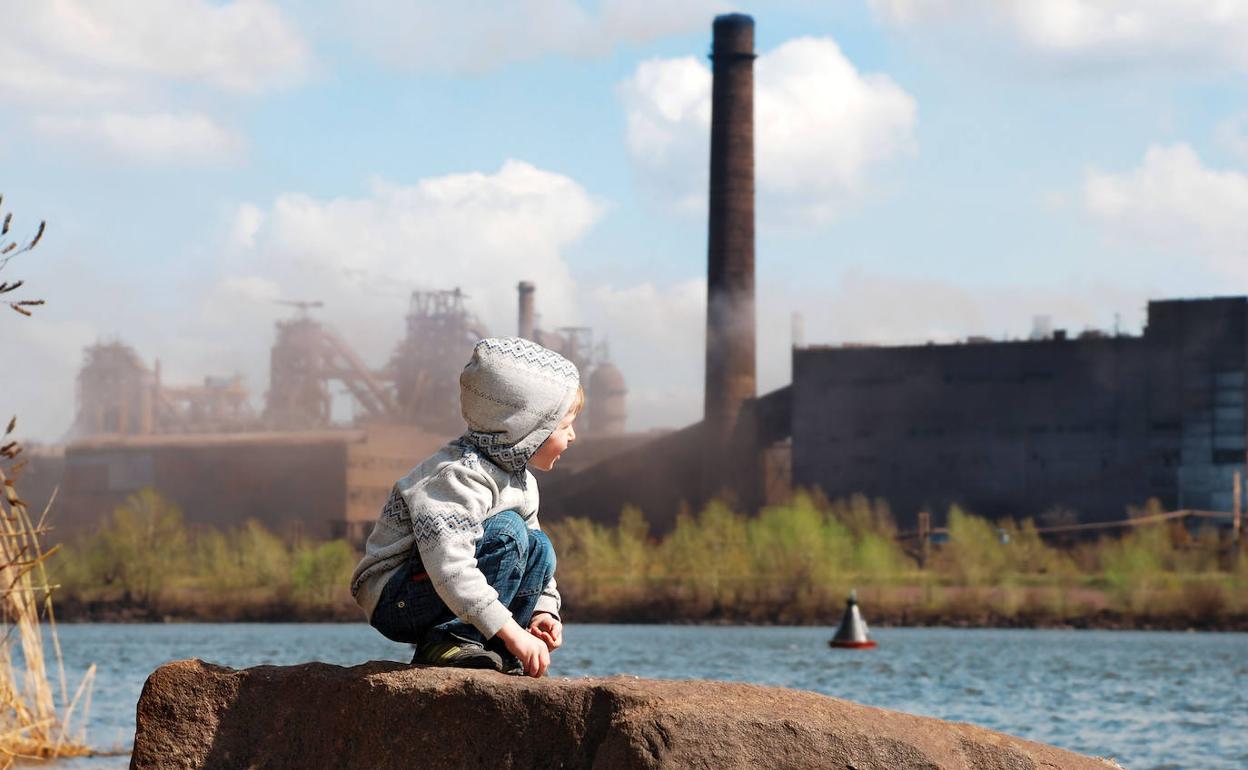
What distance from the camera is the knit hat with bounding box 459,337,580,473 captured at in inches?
146

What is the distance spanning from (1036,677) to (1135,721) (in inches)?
295

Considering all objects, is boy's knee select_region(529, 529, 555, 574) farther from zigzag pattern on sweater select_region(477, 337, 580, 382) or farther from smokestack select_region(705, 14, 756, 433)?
smokestack select_region(705, 14, 756, 433)

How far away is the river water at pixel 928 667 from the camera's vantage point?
Answer: 17.2m

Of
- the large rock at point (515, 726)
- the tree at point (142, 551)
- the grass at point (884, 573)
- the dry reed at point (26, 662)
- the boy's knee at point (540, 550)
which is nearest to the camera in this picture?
the large rock at point (515, 726)

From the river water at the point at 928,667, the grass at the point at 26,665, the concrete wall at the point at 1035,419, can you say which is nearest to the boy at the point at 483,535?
the grass at the point at 26,665

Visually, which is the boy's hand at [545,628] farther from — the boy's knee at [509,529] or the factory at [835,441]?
the factory at [835,441]

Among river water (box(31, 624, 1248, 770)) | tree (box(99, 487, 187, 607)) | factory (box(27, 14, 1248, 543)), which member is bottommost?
river water (box(31, 624, 1248, 770))

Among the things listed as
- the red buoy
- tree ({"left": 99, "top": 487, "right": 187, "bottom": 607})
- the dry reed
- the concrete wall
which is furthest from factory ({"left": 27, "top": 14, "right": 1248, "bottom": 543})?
the dry reed

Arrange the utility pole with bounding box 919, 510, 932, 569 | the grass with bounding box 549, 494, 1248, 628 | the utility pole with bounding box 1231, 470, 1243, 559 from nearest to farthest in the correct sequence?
the grass with bounding box 549, 494, 1248, 628 < the utility pole with bounding box 1231, 470, 1243, 559 < the utility pole with bounding box 919, 510, 932, 569

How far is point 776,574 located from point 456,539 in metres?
42.1

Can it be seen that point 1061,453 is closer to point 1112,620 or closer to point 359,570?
point 1112,620

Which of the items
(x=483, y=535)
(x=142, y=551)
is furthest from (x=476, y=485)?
(x=142, y=551)

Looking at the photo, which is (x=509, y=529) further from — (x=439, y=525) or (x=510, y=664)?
(x=510, y=664)

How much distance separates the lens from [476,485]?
3.64 metres
